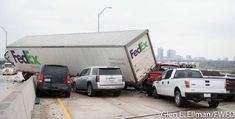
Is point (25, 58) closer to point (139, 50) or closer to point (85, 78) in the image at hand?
point (85, 78)

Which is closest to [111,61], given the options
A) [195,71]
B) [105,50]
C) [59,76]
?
[105,50]

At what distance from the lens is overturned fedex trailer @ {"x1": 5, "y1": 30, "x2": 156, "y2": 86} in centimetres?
1988

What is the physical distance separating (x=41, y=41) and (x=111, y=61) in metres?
10.5

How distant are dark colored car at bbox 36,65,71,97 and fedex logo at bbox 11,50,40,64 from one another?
11.3m

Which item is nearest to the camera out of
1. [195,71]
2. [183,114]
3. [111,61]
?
[183,114]

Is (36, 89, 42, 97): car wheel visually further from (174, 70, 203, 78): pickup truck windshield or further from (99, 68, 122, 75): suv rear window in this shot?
(174, 70, 203, 78): pickup truck windshield

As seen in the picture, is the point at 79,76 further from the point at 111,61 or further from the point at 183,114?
the point at 183,114

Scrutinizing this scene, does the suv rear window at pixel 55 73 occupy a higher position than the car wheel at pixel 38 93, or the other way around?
the suv rear window at pixel 55 73

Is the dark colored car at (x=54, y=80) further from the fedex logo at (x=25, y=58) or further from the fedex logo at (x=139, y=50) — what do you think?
the fedex logo at (x=25, y=58)

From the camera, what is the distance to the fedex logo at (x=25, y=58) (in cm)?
2987

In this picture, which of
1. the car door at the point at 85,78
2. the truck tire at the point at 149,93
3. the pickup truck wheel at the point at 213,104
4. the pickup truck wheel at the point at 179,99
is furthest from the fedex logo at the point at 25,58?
the pickup truck wheel at the point at 213,104

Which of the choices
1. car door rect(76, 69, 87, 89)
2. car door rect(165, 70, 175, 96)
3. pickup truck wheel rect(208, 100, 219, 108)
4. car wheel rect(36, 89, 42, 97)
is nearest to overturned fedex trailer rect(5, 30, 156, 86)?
car door rect(76, 69, 87, 89)

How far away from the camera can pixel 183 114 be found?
12.2 meters

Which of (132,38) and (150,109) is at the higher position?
(132,38)
